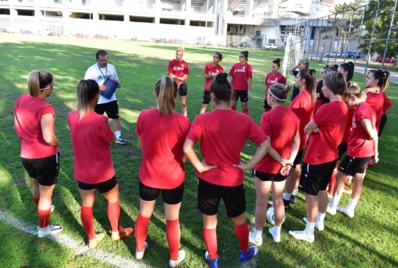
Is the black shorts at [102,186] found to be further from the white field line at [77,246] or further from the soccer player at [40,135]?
the white field line at [77,246]

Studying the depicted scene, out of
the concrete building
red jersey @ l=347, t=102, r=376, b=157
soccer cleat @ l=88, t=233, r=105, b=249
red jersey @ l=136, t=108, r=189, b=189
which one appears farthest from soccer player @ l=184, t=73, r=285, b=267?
the concrete building

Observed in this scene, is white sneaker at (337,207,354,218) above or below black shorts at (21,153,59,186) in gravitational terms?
below

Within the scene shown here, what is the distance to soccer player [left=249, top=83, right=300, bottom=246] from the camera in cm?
316

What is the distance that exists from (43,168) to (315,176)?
3111 mm

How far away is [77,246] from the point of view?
340cm

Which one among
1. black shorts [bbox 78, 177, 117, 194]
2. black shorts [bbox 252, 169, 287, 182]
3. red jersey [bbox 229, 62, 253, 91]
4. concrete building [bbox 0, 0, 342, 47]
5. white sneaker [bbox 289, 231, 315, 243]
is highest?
concrete building [bbox 0, 0, 342, 47]

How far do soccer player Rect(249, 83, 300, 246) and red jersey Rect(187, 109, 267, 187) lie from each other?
0.56 meters

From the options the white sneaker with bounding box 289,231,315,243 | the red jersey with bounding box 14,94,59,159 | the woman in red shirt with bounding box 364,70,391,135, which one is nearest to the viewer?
the red jersey with bounding box 14,94,59,159

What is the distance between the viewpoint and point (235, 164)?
9.13ft

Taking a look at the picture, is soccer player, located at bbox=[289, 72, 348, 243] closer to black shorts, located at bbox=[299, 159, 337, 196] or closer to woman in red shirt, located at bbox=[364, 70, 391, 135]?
black shorts, located at bbox=[299, 159, 337, 196]

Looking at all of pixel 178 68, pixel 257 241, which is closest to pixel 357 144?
pixel 257 241

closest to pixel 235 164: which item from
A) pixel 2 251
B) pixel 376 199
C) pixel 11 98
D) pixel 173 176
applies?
pixel 173 176

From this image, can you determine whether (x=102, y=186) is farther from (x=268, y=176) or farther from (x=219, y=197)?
(x=268, y=176)

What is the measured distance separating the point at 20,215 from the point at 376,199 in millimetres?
5297
